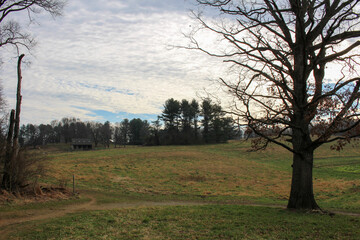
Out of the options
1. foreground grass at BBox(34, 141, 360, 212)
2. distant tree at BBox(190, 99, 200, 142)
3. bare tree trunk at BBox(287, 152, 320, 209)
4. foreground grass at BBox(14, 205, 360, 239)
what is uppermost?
distant tree at BBox(190, 99, 200, 142)

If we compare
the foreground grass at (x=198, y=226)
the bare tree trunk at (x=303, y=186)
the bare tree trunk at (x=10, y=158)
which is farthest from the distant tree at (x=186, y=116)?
the foreground grass at (x=198, y=226)

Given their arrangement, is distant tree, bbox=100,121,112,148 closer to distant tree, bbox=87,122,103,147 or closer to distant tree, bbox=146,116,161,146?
distant tree, bbox=87,122,103,147

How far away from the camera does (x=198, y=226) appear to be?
784cm

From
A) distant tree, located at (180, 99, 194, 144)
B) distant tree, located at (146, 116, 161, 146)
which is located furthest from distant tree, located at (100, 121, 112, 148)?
distant tree, located at (180, 99, 194, 144)

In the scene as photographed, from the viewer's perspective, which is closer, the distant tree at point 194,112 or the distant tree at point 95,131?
the distant tree at point 194,112

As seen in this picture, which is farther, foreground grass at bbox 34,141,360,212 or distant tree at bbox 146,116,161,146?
distant tree at bbox 146,116,161,146

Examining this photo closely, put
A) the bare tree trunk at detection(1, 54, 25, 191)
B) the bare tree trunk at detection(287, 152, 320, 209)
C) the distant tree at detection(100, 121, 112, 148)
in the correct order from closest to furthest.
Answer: the bare tree trunk at detection(287, 152, 320, 209), the bare tree trunk at detection(1, 54, 25, 191), the distant tree at detection(100, 121, 112, 148)

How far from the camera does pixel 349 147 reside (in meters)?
55.7

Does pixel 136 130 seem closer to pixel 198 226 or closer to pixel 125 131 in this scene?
pixel 125 131

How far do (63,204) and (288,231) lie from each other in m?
10.4

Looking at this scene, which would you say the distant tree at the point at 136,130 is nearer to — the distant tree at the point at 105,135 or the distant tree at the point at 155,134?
the distant tree at the point at 105,135

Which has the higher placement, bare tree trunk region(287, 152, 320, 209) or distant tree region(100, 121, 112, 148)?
distant tree region(100, 121, 112, 148)

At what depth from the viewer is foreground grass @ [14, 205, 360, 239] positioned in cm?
700

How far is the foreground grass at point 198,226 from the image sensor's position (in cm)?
700
